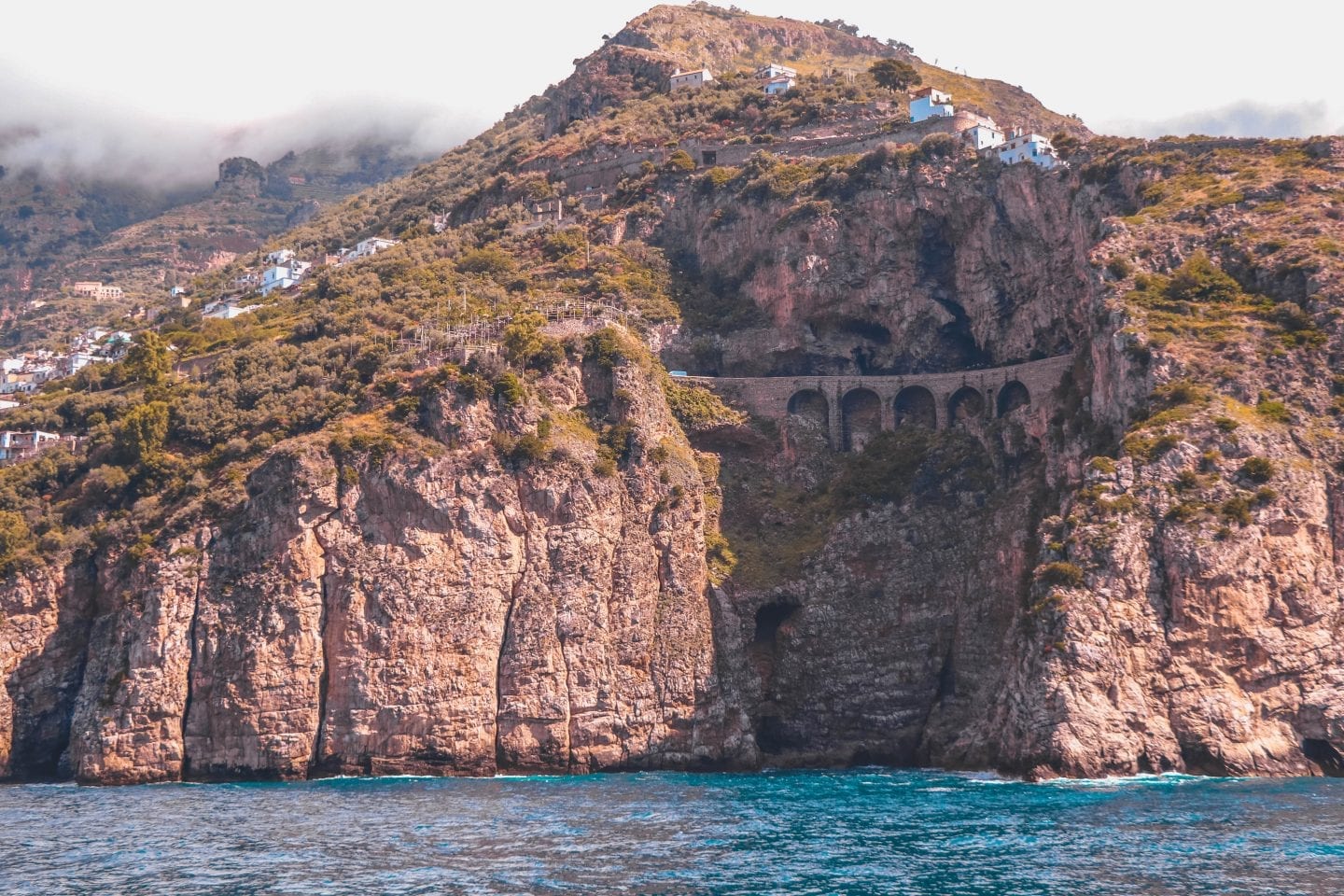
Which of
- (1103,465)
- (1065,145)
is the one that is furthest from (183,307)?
(1103,465)

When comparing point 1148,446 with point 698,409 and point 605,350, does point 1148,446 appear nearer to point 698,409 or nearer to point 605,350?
point 698,409

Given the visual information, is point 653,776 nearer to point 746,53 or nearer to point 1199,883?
point 1199,883

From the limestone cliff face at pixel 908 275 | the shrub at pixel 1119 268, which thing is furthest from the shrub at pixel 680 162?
the shrub at pixel 1119 268

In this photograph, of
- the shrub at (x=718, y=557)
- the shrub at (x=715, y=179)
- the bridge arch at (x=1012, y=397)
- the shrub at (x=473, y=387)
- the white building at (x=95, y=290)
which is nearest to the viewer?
the shrub at (x=473, y=387)

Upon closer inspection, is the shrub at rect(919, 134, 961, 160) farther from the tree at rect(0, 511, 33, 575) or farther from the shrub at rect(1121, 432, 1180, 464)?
the tree at rect(0, 511, 33, 575)

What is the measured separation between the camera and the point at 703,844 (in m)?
51.5

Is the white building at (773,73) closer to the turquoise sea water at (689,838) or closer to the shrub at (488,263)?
the shrub at (488,263)

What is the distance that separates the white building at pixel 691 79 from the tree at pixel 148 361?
164 feet

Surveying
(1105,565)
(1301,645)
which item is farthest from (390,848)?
(1301,645)

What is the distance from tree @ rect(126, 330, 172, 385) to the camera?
318 feet

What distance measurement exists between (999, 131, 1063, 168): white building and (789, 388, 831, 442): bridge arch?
1884cm

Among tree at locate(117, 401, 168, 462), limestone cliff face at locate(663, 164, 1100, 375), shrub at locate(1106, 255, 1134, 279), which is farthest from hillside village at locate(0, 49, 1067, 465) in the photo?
shrub at locate(1106, 255, 1134, 279)

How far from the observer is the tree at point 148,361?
96.9m

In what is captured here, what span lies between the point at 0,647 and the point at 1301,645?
2500 inches
